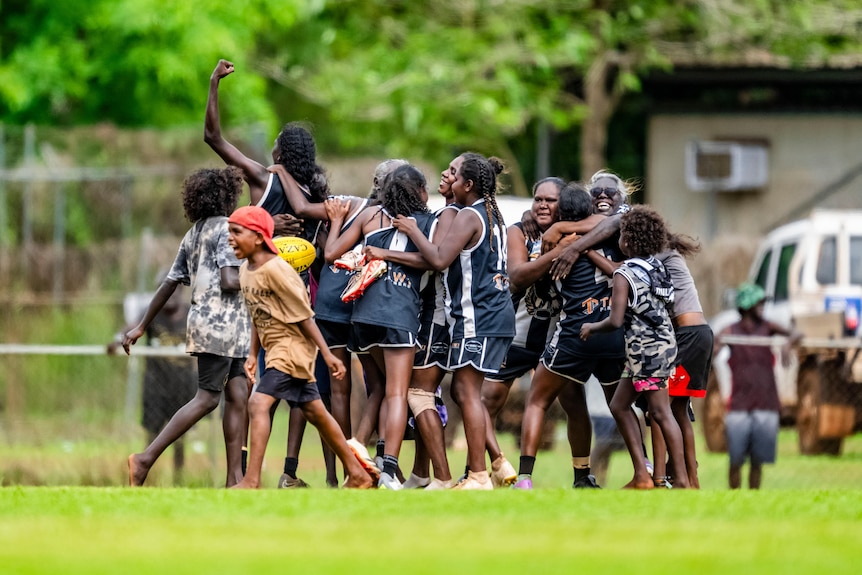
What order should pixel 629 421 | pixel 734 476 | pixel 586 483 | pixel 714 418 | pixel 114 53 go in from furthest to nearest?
pixel 114 53, pixel 714 418, pixel 734 476, pixel 586 483, pixel 629 421

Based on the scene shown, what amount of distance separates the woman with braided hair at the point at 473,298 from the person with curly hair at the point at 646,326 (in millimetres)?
577

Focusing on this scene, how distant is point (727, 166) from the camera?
28.2 m

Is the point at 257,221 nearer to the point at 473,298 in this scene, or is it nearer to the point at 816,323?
the point at 473,298

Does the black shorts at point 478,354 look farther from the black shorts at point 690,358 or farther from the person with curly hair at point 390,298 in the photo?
the black shorts at point 690,358

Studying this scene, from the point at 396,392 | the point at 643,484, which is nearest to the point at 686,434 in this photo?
the point at 643,484

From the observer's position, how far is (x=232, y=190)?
34.6ft

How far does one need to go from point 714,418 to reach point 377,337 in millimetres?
9721

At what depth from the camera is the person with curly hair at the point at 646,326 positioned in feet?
33.2

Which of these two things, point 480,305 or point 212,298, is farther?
point 212,298

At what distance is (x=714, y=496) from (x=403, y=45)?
15.4 m

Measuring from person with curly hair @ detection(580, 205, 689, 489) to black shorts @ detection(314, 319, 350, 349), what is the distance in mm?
1494

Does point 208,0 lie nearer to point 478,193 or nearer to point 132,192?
point 132,192

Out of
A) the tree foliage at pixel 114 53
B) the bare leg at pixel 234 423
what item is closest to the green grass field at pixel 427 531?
the bare leg at pixel 234 423

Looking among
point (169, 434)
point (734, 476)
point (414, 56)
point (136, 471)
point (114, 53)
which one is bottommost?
point (734, 476)
